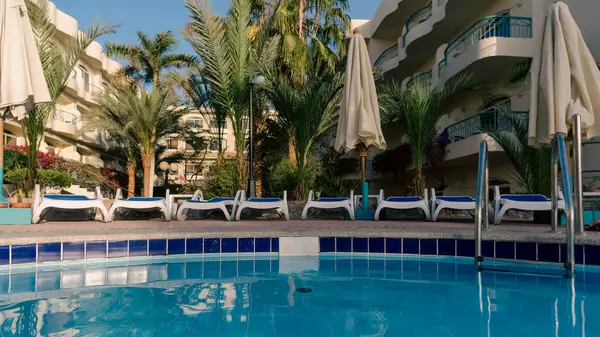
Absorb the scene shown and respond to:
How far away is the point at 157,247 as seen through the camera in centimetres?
511

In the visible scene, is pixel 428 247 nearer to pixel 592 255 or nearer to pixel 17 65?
pixel 592 255

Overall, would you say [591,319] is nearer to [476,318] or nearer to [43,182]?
[476,318]

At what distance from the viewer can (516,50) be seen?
13273mm

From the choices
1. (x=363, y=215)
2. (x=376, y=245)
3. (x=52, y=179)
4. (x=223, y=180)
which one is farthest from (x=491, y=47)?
(x=52, y=179)

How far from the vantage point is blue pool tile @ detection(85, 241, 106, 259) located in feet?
15.9

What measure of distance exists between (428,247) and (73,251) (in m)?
4.19

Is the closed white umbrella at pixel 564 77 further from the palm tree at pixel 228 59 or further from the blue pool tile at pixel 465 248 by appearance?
the palm tree at pixel 228 59

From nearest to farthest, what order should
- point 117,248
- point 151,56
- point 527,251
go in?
point 527,251
point 117,248
point 151,56

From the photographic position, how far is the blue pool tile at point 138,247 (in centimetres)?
505

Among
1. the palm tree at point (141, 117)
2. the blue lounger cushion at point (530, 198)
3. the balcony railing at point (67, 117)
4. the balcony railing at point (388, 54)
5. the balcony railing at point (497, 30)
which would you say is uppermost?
the balcony railing at point (388, 54)

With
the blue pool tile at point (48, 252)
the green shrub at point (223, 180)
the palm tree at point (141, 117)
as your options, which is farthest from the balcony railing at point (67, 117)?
the blue pool tile at point (48, 252)

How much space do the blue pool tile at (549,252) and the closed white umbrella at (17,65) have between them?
6.73 metres

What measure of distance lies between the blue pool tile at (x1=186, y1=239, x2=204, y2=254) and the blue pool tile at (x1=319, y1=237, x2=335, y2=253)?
1528mm

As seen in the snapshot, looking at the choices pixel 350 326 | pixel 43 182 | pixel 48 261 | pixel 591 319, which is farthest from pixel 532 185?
pixel 43 182
